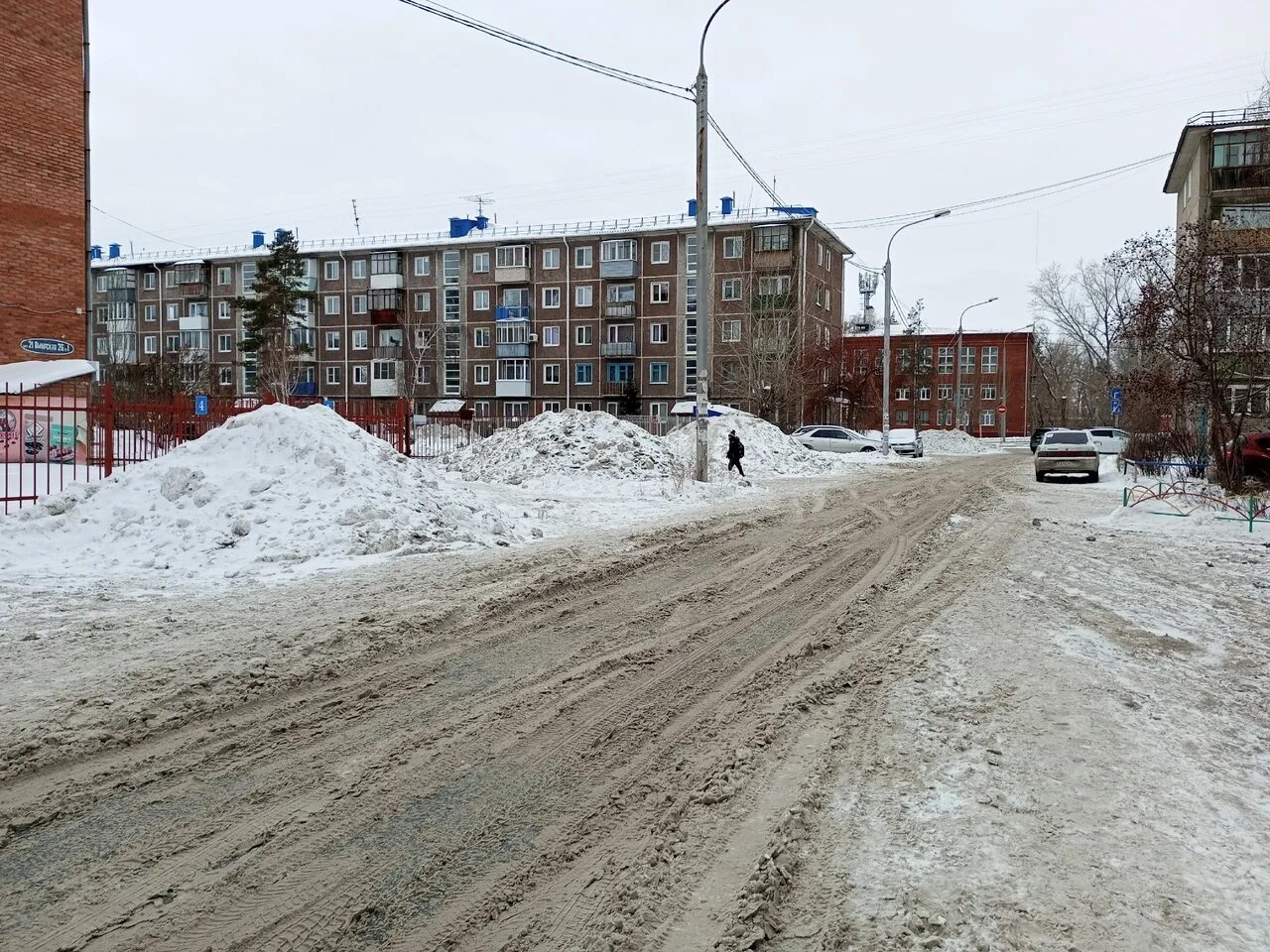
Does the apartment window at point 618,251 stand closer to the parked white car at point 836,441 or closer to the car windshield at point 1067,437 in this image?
the parked white car at point 836,441

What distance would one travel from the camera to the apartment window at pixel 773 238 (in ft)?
189

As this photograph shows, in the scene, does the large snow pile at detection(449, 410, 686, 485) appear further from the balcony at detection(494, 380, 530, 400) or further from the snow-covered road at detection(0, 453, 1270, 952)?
the balcony at detection(494, 380, 530, 400)

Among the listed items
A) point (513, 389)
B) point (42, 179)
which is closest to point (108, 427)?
point (42, 179)

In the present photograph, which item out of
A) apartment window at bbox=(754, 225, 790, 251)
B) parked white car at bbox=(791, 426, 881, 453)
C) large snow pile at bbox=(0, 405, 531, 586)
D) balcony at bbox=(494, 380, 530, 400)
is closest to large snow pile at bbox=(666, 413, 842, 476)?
parked white car at bbox=(791, 426, 881, 453)

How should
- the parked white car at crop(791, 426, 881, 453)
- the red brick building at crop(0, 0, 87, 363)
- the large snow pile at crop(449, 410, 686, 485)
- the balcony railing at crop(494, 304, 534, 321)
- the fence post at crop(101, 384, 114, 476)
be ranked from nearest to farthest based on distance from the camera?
the fence post at crop(101, 384, 114, 476), the red brick building at crop(0, 0, 87, 363), the large snow pile at crop(449, 410, 686, 485), the parked white car at crop(791, 426, 881, 453), the balcony railing at crop(494, 304, 534, 321)

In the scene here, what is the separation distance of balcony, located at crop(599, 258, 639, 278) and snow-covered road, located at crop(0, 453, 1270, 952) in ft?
186

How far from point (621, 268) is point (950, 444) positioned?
84.8 ft

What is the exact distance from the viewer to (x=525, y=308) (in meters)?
65.9

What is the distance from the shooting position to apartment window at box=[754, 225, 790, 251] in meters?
57.7

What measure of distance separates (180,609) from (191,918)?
17.8 ft

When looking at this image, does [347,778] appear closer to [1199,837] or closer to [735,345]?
[1199,837]

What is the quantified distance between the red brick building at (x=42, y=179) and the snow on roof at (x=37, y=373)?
3.39ft

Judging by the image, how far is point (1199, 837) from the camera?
11.6 ft

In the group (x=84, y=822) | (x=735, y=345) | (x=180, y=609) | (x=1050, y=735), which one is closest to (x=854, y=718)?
(x=1050, y=735)
